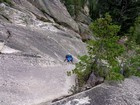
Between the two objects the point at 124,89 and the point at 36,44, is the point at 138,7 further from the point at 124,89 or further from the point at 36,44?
the point at 124,89

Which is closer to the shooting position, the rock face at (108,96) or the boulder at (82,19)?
the rock face at (108,96)

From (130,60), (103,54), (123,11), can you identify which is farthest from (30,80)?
(123,11)

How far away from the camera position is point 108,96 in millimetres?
12086

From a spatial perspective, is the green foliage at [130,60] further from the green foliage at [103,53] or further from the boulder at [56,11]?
the boulder at [56,11]

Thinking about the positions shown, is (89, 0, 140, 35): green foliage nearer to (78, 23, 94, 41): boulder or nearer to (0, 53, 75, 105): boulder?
(78, 23, 94, 41): boulder

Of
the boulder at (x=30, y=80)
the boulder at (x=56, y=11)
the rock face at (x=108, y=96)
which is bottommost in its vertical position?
the rock face at (x=108, y=96)

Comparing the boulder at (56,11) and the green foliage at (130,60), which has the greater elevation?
the boulder at (56,11)

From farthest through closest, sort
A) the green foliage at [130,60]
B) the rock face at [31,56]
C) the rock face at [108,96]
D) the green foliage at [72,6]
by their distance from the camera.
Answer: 1. the green foliage at [72,6]
2. the green foliage at [130,60]
3. the rock face at [31,56]
4. the rock face at [108,96]

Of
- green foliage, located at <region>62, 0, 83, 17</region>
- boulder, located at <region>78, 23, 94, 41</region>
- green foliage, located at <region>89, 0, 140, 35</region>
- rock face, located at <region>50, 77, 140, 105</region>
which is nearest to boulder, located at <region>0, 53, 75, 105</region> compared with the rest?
rock face, located at <region>50, 77, 140, 105</region>

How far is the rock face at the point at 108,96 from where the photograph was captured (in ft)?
37.5

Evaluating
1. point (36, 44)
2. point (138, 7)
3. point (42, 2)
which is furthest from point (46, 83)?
point (138, 7)

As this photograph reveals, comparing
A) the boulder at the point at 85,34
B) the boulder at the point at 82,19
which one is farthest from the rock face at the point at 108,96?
the boulder at the point at 82,19

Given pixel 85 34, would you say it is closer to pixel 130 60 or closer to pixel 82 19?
pixel 82 19

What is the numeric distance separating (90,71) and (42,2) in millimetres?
15855
